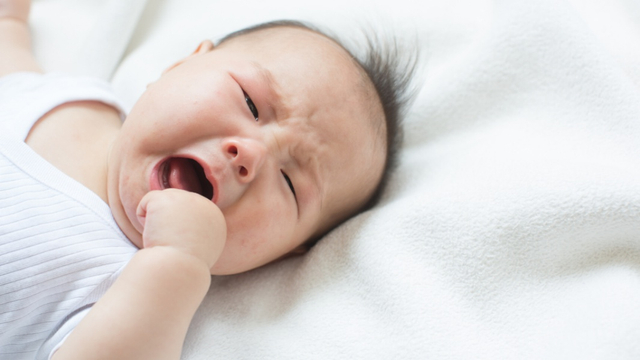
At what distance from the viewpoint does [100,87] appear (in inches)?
56.2

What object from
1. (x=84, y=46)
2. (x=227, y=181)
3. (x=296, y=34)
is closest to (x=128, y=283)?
(x=227, y=181)

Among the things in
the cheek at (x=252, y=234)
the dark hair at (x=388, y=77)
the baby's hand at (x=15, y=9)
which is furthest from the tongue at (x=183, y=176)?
the baby's hand at (x=15, y=9)

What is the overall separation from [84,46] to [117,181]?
729 millimetres

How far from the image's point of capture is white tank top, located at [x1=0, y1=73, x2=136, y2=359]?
1071 mm

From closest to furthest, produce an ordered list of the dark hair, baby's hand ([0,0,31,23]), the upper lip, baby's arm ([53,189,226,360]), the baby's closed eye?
1. baby's arm ([53,189,226,360])
2. the upper lip
3. the baby's closed eye
4. the dark hair
5. baby's hand ([0,0,31,23])

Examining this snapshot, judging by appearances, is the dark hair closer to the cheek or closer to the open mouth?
the cheek

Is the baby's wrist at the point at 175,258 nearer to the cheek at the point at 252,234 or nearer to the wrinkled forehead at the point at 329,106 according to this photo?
the cheek at the point at 252,234

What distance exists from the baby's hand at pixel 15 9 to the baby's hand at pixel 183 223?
1031 mm

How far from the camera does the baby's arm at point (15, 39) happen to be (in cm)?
150

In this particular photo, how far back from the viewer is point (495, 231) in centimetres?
113

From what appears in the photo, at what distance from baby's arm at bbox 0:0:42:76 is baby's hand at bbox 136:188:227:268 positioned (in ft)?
2.66

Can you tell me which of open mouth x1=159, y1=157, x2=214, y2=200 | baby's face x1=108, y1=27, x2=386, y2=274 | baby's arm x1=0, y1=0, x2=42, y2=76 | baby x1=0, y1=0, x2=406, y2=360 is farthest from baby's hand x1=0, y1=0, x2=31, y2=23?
open mouth x1=159, y1=157, x2=214, y2=200

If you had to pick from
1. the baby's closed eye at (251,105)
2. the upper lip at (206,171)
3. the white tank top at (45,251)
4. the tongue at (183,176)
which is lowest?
the white tank top at (45,251)

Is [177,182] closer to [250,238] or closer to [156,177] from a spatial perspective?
[156,177]
